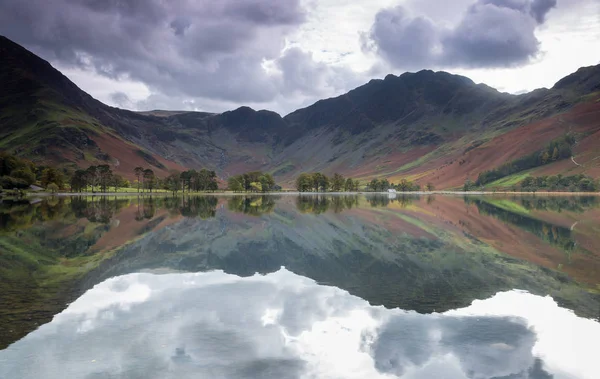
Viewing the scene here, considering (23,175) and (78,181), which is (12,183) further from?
(78,181)

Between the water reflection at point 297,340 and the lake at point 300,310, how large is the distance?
0.19ft

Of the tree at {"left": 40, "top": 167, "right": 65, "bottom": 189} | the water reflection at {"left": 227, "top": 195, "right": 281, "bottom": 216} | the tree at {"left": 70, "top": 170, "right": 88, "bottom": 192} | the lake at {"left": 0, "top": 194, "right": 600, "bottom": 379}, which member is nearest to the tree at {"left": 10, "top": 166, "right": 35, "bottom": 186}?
the tree at {"left": 40, "top": 167, "right": 65, "bottom": 189}

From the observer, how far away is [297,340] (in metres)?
13.9

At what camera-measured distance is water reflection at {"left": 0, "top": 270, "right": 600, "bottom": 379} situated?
1166 centimetres

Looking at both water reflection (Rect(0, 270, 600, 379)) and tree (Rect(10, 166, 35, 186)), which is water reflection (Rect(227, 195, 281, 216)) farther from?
tree (Rect(10, 166, 35, 186))

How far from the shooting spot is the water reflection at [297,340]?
1166 centimetres

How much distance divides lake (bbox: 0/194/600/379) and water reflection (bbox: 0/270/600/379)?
57mm

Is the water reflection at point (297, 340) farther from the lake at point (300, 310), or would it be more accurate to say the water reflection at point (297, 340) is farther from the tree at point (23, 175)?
the tree at point (23, 175)

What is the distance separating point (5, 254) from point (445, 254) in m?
28.9

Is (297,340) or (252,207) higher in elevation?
(297,340)

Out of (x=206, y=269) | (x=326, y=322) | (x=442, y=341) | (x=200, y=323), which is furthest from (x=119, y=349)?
(x=206, y=269)

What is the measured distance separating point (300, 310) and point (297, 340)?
10.9 feet

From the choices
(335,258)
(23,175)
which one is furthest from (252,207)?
(23,175)

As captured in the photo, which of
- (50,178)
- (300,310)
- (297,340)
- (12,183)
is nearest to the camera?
(297,340)
